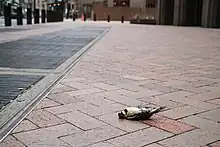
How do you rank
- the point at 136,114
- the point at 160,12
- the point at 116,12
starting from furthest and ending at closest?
the point at 116,12 → the point at 160,12 → the point at 136,114

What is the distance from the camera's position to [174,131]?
3057mm

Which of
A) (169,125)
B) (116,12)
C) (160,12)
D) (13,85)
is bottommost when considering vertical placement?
(169,125)

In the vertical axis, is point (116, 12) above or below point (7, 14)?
above

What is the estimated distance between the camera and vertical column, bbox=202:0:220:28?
27.2m

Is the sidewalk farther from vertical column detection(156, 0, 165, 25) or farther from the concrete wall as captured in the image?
the concrete wall

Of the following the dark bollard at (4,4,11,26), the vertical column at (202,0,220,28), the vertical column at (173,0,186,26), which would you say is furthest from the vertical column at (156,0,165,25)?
the dark bollard at (4,4,11,26)

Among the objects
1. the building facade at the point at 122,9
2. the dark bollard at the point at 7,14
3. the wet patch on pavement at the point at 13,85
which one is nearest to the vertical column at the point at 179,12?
the dark bollard at the point at 7,14

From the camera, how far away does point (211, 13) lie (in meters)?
27.4

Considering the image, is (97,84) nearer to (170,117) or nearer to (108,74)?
(108,74)

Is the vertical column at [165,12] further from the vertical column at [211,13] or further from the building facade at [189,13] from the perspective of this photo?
the vertical column at [211,13]

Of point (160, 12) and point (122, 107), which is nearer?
point (122, 107)

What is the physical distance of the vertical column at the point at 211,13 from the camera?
27.2 meters

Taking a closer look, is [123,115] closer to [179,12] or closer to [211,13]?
[211,13]

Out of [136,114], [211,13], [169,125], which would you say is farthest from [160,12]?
[169,125]
